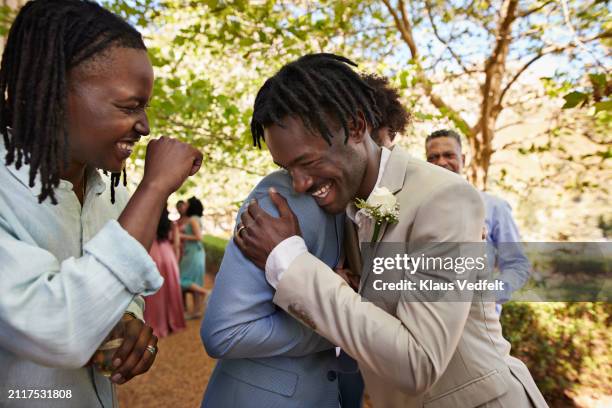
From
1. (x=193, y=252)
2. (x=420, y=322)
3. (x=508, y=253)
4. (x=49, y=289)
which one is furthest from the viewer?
(x=193, y=252)

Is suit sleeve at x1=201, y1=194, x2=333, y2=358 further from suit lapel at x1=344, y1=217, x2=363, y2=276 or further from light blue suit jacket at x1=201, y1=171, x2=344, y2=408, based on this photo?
suit lapel at x1=344, y1=217, x2=363, y2=276

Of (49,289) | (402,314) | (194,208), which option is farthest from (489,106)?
(194,208)

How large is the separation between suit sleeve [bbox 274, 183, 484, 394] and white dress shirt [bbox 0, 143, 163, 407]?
544 millimetres

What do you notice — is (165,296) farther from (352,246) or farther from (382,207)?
(382,207)

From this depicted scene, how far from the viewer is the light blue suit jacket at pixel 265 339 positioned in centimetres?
155

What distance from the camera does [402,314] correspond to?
4.92ft

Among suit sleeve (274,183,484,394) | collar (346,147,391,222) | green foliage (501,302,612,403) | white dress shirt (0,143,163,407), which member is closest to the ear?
collar (346,147,391,222)

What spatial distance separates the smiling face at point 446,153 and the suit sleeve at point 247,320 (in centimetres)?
313

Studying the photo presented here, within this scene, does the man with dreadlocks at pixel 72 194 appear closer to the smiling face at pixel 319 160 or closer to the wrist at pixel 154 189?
the wrist at pixel 154 189

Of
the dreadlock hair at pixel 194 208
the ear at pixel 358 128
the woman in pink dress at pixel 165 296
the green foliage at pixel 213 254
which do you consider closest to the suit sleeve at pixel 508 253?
the ear at pixel 358 128

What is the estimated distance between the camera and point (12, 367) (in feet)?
4.26

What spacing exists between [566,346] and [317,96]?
16.6 feet

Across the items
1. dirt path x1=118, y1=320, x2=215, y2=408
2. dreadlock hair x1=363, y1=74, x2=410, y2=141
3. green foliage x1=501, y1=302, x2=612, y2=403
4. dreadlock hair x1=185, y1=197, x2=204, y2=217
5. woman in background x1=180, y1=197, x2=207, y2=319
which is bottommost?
dirt path x1=118, y1=320, x2=215, y2=408

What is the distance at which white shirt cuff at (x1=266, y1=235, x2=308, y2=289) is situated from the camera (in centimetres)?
155
